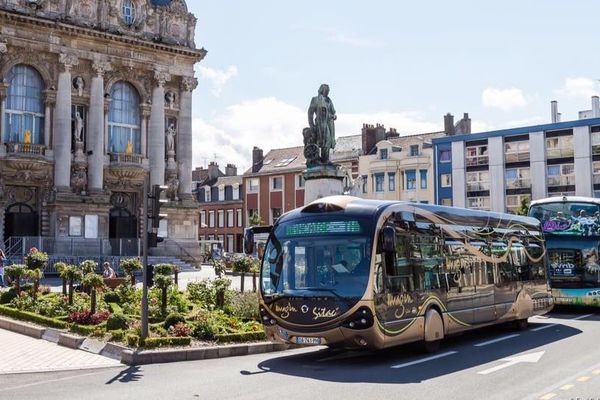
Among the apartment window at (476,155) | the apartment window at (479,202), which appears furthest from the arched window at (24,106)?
the apartment window at (479,202)

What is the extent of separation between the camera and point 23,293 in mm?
21141

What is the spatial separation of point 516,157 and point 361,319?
5569cm

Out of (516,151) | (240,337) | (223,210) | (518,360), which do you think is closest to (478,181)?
(516,151)

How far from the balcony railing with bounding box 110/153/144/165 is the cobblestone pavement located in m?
32.0

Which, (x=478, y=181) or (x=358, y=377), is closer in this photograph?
(x=358, y=377)

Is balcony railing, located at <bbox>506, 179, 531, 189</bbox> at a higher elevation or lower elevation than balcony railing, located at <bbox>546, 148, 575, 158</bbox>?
lower

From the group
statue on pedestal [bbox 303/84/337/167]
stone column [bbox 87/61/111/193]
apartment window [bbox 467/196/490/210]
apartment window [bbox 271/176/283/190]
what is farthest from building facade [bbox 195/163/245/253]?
statue on pedestal [bbox 303/84/337/167]

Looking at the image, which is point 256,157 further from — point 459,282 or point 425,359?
point 425,359

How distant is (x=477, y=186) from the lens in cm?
6756

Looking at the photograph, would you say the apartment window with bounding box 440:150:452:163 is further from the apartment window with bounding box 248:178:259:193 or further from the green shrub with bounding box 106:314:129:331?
the green shrub with bounding box 106:314:129:331

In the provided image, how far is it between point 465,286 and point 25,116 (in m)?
35.3

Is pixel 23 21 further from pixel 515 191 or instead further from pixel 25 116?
pixel 515 191

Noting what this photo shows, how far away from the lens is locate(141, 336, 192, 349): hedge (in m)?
14.7

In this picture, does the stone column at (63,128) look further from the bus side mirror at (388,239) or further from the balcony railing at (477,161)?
A: the balcony railing at (477,161)
